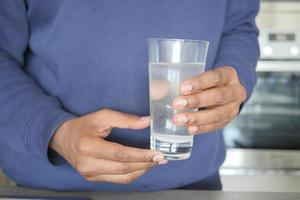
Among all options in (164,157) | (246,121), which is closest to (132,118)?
(164,157)

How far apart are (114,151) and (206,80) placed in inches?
5.6

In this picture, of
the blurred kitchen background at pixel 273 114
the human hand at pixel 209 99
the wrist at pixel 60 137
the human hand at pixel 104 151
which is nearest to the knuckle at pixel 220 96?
the human hand at pixel 209 99

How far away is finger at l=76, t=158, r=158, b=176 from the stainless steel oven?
3.57ft

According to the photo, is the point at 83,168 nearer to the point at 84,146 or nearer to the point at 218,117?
the point at 84,146

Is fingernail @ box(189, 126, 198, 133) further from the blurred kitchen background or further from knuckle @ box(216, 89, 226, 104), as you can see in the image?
the blurred kitchen background

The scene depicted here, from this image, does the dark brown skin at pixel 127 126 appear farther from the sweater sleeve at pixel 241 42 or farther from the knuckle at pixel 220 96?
the sweater sleeve at pixel 241 42

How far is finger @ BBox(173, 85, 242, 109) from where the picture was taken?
21.1 inches

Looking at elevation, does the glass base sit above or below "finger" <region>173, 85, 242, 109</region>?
below

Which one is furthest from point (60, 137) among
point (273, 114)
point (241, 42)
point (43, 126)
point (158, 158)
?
point (273, 114)

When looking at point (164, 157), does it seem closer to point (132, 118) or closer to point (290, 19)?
point (132, 118)

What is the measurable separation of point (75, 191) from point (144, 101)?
7.3 inches

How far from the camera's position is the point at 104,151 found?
0.57 meters

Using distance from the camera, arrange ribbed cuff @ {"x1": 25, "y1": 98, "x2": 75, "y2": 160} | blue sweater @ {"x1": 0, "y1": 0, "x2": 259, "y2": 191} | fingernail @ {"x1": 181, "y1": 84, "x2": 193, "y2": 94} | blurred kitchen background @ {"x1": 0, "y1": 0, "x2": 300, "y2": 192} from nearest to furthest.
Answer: fingernail @ {"x1": 181, "y1": 84, "x2": 193, "y2": 94} < ribbed cuff @ {"x1": 25, "y1": 98, "x2": 75, "y2": 160} < blue sweater @ {"x1": 0, "y1": 0, "x2": 259, "y2": 191} < blurred kitchen background @ {"x1": 0, "y1": 0, "x2": 300, "y2": 192}

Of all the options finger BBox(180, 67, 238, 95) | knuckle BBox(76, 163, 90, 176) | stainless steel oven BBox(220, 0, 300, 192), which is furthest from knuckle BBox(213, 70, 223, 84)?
stainless steel oven BBox(220, 0, 300, 192)
